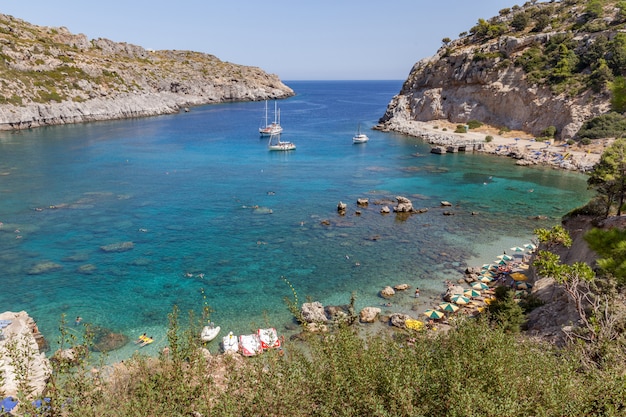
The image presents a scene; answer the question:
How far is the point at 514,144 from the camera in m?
79.4

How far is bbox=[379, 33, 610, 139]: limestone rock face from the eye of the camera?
76875 mm

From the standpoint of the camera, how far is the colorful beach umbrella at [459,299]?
2816 centimetres

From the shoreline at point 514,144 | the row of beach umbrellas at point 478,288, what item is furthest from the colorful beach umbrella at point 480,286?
the shoreline at point 514,144

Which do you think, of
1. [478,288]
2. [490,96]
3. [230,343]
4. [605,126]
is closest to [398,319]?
[478,288]

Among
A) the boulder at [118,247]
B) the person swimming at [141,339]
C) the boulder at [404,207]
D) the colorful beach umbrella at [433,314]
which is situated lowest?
the person swimming at [141,339]

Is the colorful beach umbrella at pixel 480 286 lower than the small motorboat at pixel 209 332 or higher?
higher

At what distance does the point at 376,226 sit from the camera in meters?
44.1

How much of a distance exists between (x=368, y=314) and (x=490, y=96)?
7949cm

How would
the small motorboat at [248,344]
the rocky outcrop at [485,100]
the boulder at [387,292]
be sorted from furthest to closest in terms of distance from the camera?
the rocky outcrop at [485,100]
the boulder at [387,292]
the small motorboat at [248,344]

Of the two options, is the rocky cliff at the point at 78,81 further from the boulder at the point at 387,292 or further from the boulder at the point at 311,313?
the boulder at the point at 387,292

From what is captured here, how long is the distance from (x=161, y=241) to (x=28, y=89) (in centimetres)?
9777

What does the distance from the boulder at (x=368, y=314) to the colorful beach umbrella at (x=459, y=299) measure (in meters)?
5.49

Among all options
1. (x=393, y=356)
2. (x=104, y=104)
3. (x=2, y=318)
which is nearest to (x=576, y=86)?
(x=393, y=356)

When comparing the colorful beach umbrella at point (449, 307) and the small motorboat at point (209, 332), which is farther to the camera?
the colorful beach umbrella at point (449, 307)
